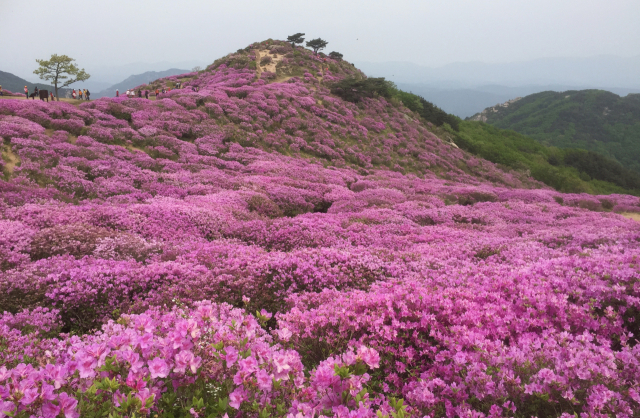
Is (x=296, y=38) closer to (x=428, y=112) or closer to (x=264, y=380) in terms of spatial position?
(x=428, y=112)

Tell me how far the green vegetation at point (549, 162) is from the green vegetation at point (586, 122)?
55296 millimetres

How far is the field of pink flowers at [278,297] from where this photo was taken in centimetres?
244

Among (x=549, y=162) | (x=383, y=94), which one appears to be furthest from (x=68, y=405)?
(x=549, y=162)

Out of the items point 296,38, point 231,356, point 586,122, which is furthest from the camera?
point 586,122

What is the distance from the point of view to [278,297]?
6.19 meters

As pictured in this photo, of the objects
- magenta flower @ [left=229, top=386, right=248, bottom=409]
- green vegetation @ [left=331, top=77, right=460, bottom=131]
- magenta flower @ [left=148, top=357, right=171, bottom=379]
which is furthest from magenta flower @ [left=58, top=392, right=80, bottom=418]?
green vegetation @ [left=331, top=77, right=460, bottom=131]

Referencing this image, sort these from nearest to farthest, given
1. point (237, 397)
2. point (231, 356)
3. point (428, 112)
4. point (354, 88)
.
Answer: point (237, 397)
point (231, 356)
point (354, 88)
point (428, 112)

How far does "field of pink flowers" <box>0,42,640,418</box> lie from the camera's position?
2.44 meters

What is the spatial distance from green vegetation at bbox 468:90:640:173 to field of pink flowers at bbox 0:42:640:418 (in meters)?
114

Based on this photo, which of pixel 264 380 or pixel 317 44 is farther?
Result: pixel 317 44

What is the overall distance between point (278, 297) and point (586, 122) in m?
168

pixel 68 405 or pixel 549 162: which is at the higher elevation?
pixel 549 162

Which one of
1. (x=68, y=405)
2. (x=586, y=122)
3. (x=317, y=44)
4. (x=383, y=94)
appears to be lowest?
(x=68, y=405)

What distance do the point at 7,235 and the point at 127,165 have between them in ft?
29.7
